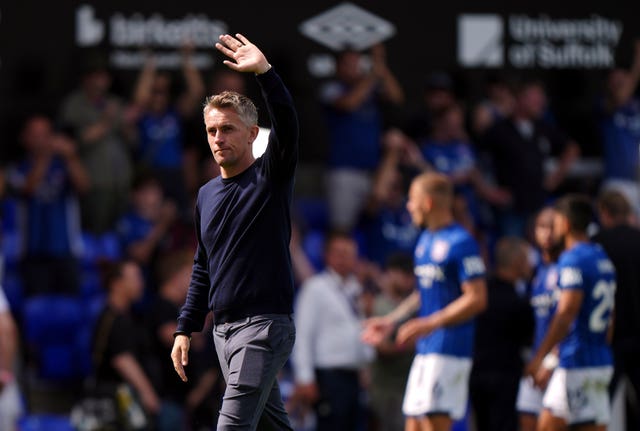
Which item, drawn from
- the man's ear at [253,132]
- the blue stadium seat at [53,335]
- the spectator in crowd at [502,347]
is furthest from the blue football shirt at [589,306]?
the blue stadium seat at [53,335]

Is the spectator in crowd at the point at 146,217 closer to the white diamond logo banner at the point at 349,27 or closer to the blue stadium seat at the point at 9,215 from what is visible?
the blue stadium seat at the point at 9,215

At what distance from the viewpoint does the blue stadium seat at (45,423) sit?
11438 mm

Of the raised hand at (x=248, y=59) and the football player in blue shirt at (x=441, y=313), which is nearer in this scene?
the raised hand at (x=248, y=59)

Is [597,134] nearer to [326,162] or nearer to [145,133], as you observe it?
[326,162]

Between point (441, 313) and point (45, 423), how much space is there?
4827mm

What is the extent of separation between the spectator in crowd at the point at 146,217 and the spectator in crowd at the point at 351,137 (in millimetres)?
1753

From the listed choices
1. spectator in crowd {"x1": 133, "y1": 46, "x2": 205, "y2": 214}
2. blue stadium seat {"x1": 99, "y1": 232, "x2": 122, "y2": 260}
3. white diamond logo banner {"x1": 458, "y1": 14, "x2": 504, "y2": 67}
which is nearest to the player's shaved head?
blue stadium seat {"x1": 99, "y1": 232, "x2": 122, "y2": 260}

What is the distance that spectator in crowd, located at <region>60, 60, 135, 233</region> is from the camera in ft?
A: 41.8

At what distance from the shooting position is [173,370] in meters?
10.7

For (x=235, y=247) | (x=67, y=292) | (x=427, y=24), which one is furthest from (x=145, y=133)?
(x=235, y=247)

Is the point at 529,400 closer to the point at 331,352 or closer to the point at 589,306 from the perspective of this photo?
the point at 589,306

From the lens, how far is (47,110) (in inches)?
528

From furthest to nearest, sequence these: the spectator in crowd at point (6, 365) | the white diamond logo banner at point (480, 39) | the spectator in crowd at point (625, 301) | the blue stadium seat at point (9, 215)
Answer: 1. the white diamond logo banner at point (480, 39)
2. the blue stadium seat at point (9, 215)
3. the spectator in crowd at point (625, 301)
4. the spectator in crowd at point (6, 365)

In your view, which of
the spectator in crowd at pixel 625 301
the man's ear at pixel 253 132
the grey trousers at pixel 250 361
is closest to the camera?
the grey trousers at pixel 250 361
